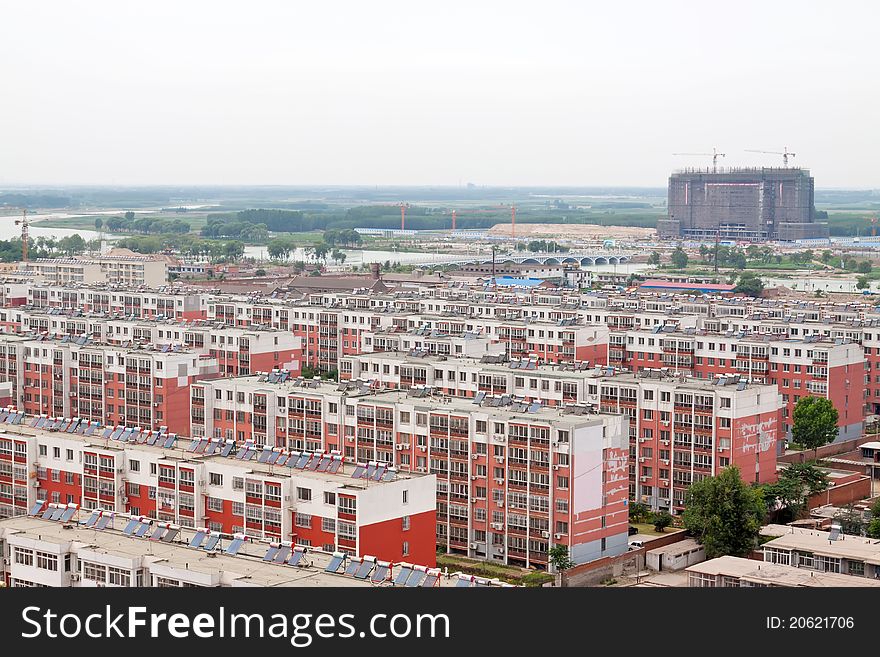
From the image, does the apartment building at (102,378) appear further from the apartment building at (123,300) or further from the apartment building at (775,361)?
the apartment building at (123,300)

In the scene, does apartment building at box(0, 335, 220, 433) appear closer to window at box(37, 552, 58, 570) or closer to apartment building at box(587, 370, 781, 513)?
apartment building at box(587, 370, 781, 513)

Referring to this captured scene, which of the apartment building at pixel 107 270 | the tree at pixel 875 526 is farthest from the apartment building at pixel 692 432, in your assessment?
the apartment building at pixel 107 270

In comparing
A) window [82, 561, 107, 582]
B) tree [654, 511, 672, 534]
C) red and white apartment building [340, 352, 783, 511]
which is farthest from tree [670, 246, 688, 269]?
window [82, 561, 107, 582]

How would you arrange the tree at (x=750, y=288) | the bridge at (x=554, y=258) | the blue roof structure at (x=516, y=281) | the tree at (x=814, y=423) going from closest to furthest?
the tree at (x=814, y=423), the tree at (x=750, y=288), the blue roof structure at (x=516, y=281), the bridge at (x=554, y=258)

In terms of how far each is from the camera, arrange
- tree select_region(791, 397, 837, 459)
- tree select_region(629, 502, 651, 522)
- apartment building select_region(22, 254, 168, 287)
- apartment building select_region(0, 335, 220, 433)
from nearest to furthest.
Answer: tree select_region(629, 502, 651, 522) < apartment building select_region(0, 335, 220, 433) < tree select_region(791, 397, 837, 459) < apartment building select_region(22, 254, 168, 287)

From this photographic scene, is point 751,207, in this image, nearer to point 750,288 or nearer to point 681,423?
point 750,288
